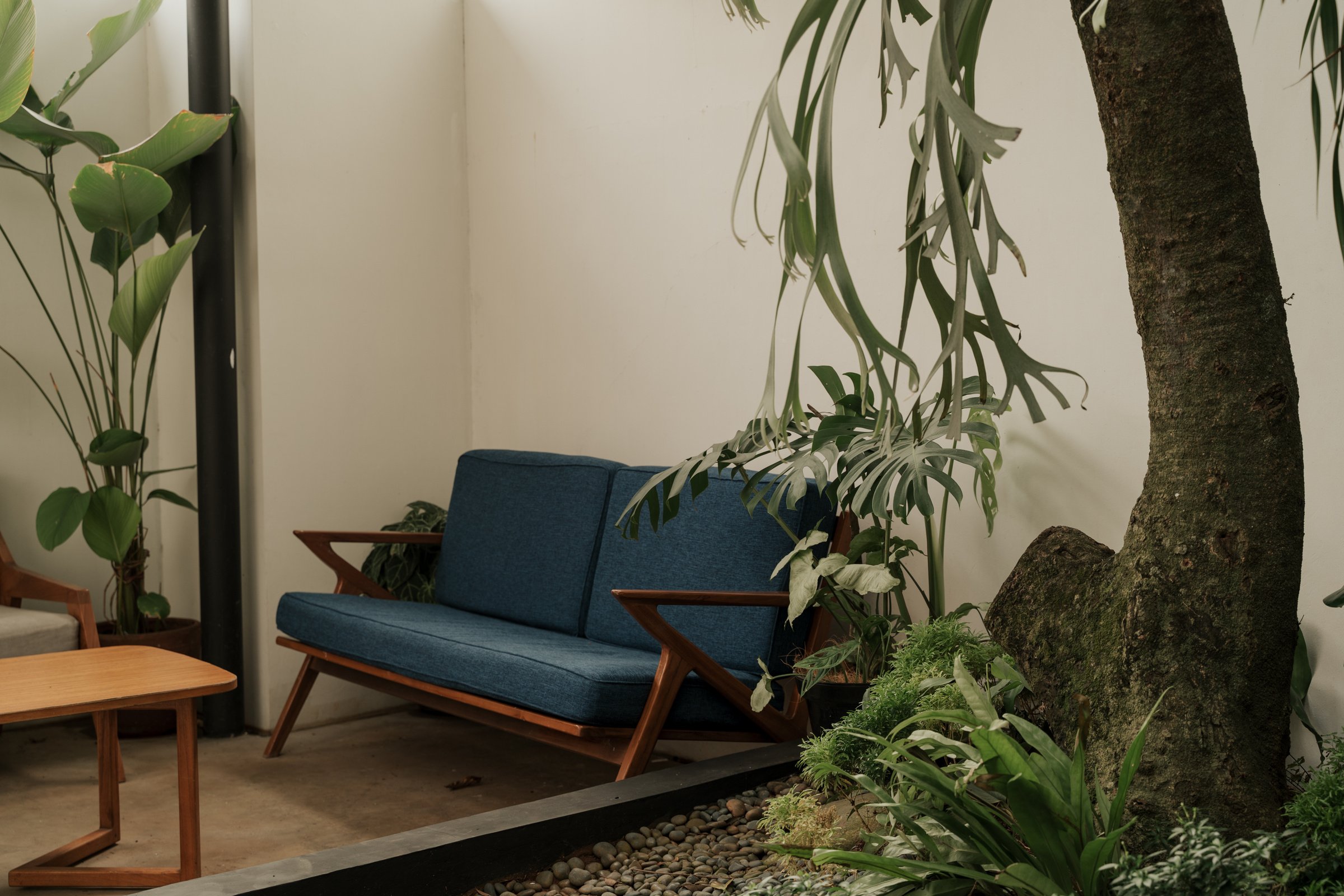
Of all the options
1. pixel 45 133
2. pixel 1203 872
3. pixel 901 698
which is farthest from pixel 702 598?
pixel 45 133

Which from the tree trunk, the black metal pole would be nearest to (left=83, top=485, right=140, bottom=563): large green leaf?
the black metal pole

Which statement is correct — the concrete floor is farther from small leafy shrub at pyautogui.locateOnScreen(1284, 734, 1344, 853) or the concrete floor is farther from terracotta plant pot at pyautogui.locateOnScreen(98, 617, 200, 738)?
small leafy shrub at pyautogui.locateOnScreen(1284, 734, 1344, 853)

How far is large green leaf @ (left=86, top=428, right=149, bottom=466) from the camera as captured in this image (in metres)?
3.51

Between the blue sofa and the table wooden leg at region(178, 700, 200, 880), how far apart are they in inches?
27.8

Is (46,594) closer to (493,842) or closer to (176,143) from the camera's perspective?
(176,143)

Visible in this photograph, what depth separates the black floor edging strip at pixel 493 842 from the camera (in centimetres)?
185

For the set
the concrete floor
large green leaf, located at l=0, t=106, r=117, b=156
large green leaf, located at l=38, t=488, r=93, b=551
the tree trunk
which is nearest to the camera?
the tree trunk

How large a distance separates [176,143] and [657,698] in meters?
2.32

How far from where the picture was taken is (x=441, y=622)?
10.5 ft

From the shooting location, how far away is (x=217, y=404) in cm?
372

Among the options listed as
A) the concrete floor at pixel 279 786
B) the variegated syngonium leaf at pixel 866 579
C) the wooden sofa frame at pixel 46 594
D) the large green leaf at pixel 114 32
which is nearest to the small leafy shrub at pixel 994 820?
the variegated syngonium leaf at pixel 866 579

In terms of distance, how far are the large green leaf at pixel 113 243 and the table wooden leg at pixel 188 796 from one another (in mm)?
1982

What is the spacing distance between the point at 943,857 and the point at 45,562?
3529 millimetres

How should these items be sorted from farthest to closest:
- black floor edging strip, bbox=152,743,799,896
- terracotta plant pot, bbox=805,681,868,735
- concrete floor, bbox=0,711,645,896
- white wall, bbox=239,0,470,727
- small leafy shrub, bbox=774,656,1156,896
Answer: white wall, bbox=239,0,470,727, concrete floor, bbox=0,711,645,896, terracotta plant pot, bbox=805,681,868,735, black floor edging strip, bbox=152,743,799,896, small leafy shrub, bbox=774,656,1156,896
